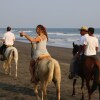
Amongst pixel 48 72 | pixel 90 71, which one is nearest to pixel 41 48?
pixel 48 72

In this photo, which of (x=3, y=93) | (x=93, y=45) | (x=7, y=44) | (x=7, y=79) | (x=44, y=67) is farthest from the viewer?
(x=7, y=44)

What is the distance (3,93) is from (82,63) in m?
2.99

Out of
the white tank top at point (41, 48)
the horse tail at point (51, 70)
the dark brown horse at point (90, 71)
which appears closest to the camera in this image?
the horse tail at point (51, 70)

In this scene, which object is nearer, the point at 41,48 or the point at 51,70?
the point at 51,70

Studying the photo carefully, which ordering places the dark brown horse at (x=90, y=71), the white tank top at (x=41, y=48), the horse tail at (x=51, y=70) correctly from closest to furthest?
the horse tail at (x=51, y=70), the white tank top at (x=41, y=48), the dark brown horse at (x=90, y=71)

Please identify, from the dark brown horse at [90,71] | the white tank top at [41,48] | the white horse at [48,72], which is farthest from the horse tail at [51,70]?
the dark brown horse at [90,71]

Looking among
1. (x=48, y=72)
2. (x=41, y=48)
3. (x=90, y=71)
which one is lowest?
(x=90, y=71)

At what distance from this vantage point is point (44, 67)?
31.4 feet

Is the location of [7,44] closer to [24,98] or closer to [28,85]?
[28,85]

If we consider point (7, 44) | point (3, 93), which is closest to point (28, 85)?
point (3, 93)

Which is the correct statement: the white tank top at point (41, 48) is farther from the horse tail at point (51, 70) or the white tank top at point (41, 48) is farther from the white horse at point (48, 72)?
the horse tail at point (51, 70)

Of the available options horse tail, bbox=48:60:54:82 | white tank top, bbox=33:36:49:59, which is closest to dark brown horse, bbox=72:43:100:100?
white tank top, bbox=33:36:49:59

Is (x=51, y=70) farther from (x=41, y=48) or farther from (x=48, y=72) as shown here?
(x=41, y=48)

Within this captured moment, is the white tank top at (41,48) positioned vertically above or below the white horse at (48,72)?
above
